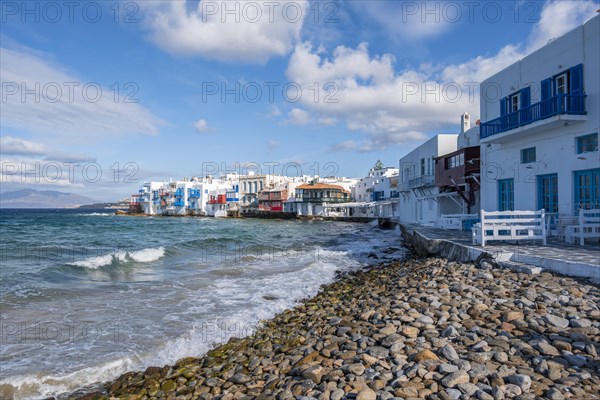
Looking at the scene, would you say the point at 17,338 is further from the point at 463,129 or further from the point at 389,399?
the point at 463,129

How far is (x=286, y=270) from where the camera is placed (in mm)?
16953

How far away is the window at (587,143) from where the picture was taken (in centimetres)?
1305

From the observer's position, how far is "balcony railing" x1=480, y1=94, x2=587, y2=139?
43.3ft

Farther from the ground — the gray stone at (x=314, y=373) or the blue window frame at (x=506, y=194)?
the blue window frame at (x=506, y=194)

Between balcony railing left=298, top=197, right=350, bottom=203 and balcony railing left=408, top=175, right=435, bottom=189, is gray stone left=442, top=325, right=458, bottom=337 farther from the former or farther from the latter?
balcony railing left=298, top=197, right=350, bottom=203

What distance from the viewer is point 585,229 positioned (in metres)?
12.5

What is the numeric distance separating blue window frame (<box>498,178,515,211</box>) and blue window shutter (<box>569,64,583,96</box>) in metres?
4.65

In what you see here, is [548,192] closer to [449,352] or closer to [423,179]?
[449,352]

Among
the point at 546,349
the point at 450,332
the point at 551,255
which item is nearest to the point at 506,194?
the point at 551,255

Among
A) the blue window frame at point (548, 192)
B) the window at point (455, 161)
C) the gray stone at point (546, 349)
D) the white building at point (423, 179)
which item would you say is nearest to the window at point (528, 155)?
the blue window frame at point (548, 192)

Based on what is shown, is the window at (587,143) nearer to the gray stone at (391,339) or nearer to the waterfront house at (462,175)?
the waterfront house at (462,175)

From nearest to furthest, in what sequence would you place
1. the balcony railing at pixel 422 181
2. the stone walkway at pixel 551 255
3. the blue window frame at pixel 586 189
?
the stone walkway at pixel 551 255, the blue window frame at pixel 586 189, the balcony railing at pixel 422 181

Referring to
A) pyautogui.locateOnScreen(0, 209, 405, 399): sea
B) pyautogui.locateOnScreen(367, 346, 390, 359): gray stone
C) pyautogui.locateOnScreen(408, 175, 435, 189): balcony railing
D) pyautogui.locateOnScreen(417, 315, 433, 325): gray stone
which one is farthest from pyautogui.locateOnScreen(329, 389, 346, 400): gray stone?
pyautogui.locateOnScreen(408, 175, 435, 189): balcony railing

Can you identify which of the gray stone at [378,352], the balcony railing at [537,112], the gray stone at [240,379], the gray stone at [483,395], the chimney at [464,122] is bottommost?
the gray stone at [240,379]
